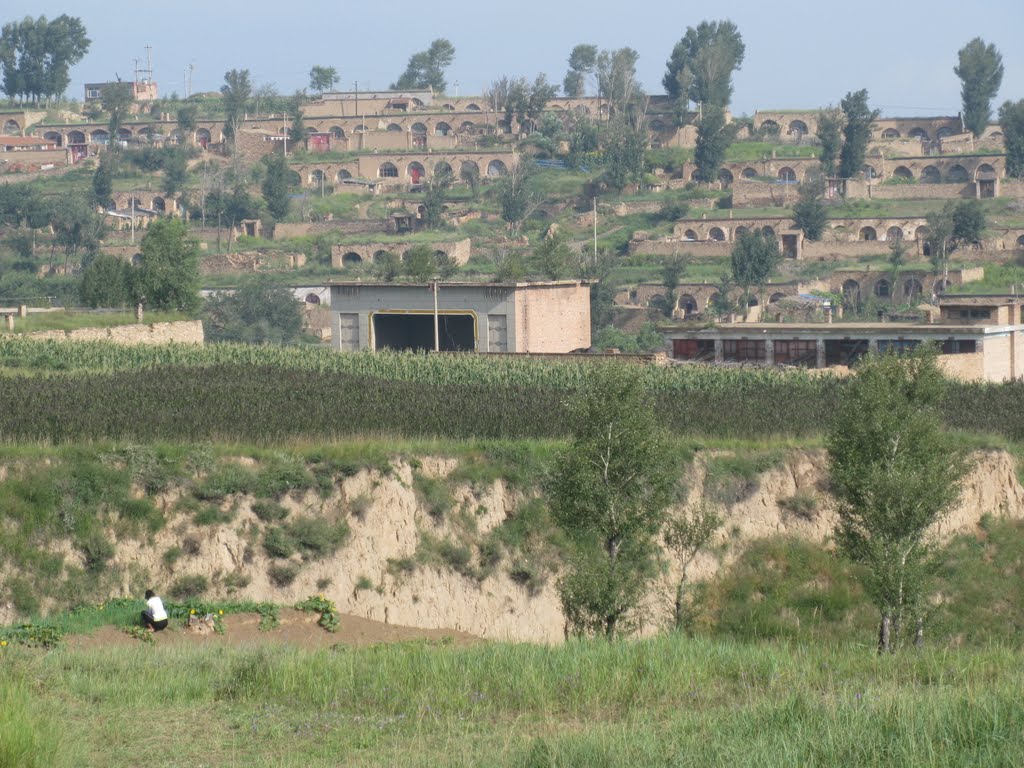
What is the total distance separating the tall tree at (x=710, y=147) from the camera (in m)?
96.1

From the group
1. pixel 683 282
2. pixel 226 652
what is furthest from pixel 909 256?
pixel 226 652

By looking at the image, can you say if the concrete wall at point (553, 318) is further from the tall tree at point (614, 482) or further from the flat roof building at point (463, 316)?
the tall tree at point (614, 482)

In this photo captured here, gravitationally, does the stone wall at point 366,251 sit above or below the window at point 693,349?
above

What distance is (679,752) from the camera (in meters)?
12.0

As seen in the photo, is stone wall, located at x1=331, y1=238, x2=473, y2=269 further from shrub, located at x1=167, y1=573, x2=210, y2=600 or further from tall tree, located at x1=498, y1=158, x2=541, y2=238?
shrub, located at x1=167, y1=573, x2=210, y2=600

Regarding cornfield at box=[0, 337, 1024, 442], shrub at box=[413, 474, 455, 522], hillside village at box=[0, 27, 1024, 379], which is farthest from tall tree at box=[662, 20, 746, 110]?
shrub at box=[413, 474, 455, 522]

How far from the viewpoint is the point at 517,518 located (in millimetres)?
28688

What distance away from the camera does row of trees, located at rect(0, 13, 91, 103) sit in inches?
4998

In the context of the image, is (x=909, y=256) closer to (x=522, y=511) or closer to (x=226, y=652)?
(x=522, y=511)

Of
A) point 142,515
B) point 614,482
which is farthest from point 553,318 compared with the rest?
point 614,482

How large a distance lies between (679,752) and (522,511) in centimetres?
1680

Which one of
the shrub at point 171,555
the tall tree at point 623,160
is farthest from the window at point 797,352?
the tall tree at point 623,160

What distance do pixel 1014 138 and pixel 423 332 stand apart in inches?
2049

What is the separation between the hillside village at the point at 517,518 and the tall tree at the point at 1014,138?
15193 mm
